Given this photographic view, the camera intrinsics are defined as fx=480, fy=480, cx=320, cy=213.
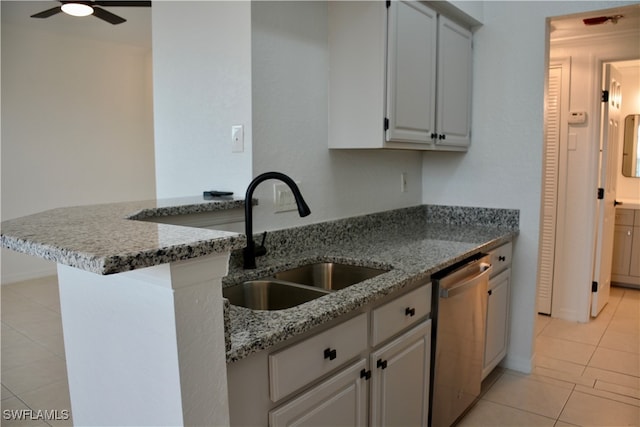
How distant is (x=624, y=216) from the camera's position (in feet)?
15.5

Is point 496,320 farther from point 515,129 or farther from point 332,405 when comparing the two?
point 332,405

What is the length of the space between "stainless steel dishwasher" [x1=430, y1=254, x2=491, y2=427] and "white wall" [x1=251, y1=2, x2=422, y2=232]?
0.69 meters

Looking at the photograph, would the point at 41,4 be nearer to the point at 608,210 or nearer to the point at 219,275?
the point at 219,275

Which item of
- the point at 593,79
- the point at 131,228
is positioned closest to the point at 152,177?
the point at 593,79

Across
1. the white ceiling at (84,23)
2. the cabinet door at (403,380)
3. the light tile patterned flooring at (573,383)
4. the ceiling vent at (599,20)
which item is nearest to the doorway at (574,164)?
the ceiling vent at (599,20)

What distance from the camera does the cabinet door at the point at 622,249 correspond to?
4.75 metres

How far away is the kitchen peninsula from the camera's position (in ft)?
2.72

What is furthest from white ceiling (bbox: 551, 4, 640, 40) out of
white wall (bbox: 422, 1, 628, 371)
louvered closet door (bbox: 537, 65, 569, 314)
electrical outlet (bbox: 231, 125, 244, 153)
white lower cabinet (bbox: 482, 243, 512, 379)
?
electrical outlet (bbox: 231, 125, 244, 153)

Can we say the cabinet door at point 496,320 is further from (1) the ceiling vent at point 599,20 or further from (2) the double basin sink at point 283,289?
(1) the ceiling vent at point 599,20

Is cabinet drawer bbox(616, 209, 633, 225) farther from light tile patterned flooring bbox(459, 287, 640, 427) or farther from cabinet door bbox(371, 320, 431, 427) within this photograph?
cabinet door bbox(371, 320, 431, 427)

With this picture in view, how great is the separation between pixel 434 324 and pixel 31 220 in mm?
1497

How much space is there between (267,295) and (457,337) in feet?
3.06

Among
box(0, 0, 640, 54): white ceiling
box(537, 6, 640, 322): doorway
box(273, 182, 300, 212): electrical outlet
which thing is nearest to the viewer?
box(273, 182, 300, 212): electrical outlet

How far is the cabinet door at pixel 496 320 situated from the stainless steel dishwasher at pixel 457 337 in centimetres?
18
